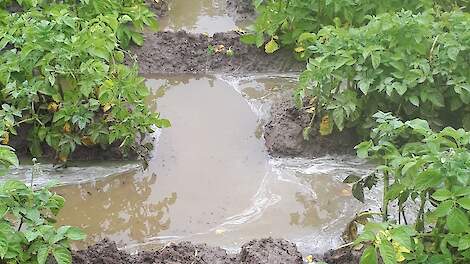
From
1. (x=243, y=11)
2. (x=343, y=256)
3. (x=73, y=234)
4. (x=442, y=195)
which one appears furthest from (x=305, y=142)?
(x=243, y=11)

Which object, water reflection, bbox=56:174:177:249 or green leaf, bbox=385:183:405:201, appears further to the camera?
water reflection, bbox=56:174:177:249

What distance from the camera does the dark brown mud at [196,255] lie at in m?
3.70

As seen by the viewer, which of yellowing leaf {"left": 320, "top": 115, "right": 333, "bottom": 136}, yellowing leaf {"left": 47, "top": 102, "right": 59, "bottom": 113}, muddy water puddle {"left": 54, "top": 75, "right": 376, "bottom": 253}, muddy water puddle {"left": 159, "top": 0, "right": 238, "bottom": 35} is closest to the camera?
muddy water puddle {"left": 54, "top": 75, "right": 376, "bottom": 253}

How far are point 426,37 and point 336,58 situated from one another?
2.18ft

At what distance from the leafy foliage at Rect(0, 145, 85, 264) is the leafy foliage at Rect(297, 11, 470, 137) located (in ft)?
7.28

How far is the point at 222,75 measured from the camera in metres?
6.05

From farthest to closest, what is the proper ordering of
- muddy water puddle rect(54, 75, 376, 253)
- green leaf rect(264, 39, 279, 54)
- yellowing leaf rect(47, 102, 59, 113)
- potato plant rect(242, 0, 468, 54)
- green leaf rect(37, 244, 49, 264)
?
green leaf rect(264, 39, 279, 54)
potato plant rect(242, 0, 468, 54)
yellowing leaf rect(47, 102, 59, 113)
muddy water puddle rect(54, 75, 376, 253)
green leaf rect(37, 244, 49, 264)

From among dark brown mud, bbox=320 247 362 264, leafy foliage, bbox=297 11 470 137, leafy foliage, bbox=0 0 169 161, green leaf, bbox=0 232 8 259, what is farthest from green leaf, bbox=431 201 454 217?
leafy foliage, bbox=0 0 169 161

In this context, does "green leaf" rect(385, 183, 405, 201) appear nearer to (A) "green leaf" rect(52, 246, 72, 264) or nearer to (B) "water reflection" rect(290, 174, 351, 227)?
(B) "water reflection" rect(290, 174, 351, 227)

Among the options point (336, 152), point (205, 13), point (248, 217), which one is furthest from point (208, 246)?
point (205, 13)

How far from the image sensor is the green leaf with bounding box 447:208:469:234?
3.07m

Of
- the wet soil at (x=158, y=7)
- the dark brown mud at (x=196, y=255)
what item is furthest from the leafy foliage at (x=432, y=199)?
the wet soil at (x=158, y=7)

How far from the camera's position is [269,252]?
3.73 m

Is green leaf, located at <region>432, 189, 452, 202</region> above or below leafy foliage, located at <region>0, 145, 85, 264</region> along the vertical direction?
above
